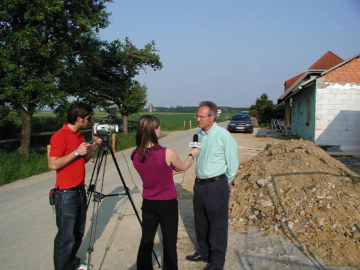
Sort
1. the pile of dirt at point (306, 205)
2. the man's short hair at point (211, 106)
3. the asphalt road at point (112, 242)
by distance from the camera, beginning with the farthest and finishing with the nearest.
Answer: the pile of dirt at point (306, 205), the asphalt road at point (112, 242), the man's short hair at point (211, 106)

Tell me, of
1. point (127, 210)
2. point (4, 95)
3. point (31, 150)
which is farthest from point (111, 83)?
point (127, 210)

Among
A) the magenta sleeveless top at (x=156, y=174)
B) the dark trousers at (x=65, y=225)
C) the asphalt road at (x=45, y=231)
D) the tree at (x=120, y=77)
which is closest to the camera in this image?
the magenta sleeveless top at (x=156, y=174)

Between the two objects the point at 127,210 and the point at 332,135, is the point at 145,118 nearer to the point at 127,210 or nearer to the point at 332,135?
the point at 127,210

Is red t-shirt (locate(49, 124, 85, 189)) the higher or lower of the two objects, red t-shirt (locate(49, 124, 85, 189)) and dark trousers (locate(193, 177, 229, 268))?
the higher

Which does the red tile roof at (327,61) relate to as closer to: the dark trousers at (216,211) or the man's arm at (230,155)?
the man's arm at (230,155)

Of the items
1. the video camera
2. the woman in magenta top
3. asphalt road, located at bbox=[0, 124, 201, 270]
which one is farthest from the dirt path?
the video camera

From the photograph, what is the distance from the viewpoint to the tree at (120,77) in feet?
57.7

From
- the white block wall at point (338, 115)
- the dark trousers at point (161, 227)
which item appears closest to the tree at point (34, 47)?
the dark trousers at point (161, 227)

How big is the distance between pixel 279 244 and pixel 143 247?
6.95 feet

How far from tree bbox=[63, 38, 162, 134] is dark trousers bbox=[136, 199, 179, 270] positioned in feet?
46.8

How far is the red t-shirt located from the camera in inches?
121

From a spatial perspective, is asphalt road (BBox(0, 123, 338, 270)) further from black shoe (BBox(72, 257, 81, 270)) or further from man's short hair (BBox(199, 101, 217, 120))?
man's short hair (BBox(199, 101, 217, 120))

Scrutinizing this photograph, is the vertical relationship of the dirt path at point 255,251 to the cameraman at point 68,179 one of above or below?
below

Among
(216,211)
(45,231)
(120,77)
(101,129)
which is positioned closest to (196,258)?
(216,211)
